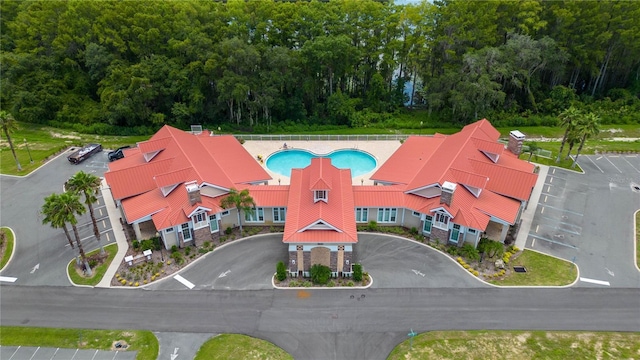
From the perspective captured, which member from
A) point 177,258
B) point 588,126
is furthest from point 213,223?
point 588,126

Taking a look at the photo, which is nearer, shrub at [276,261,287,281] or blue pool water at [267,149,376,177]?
shrub at [276,261,287,281]

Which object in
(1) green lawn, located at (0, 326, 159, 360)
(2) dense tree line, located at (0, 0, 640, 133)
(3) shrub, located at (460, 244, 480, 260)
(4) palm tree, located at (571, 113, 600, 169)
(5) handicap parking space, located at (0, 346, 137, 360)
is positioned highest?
(2) dense tree line, located at (0, 0, 640, 133)

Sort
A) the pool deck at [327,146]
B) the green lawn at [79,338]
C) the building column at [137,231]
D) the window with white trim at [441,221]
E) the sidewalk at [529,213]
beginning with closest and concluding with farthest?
the green lawn at [79,338]
the window with white trim at [441,221]
the building column at [137,231]
the sidewalk at [529,213]
the pool deck at [327,146]

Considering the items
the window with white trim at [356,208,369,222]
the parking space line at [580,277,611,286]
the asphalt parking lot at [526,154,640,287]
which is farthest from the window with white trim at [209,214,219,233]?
the parking space line at [580,277,611,286]

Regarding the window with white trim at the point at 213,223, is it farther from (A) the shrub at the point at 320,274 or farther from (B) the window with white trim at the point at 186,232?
(A) the shrub at the point at 320,274

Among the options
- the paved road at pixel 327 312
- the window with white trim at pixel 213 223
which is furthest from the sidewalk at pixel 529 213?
the window with white trim at pixel 213 223

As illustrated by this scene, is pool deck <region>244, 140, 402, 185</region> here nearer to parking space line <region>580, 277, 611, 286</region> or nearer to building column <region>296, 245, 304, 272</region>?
building column <region>296, 245, 304, 272</region>
